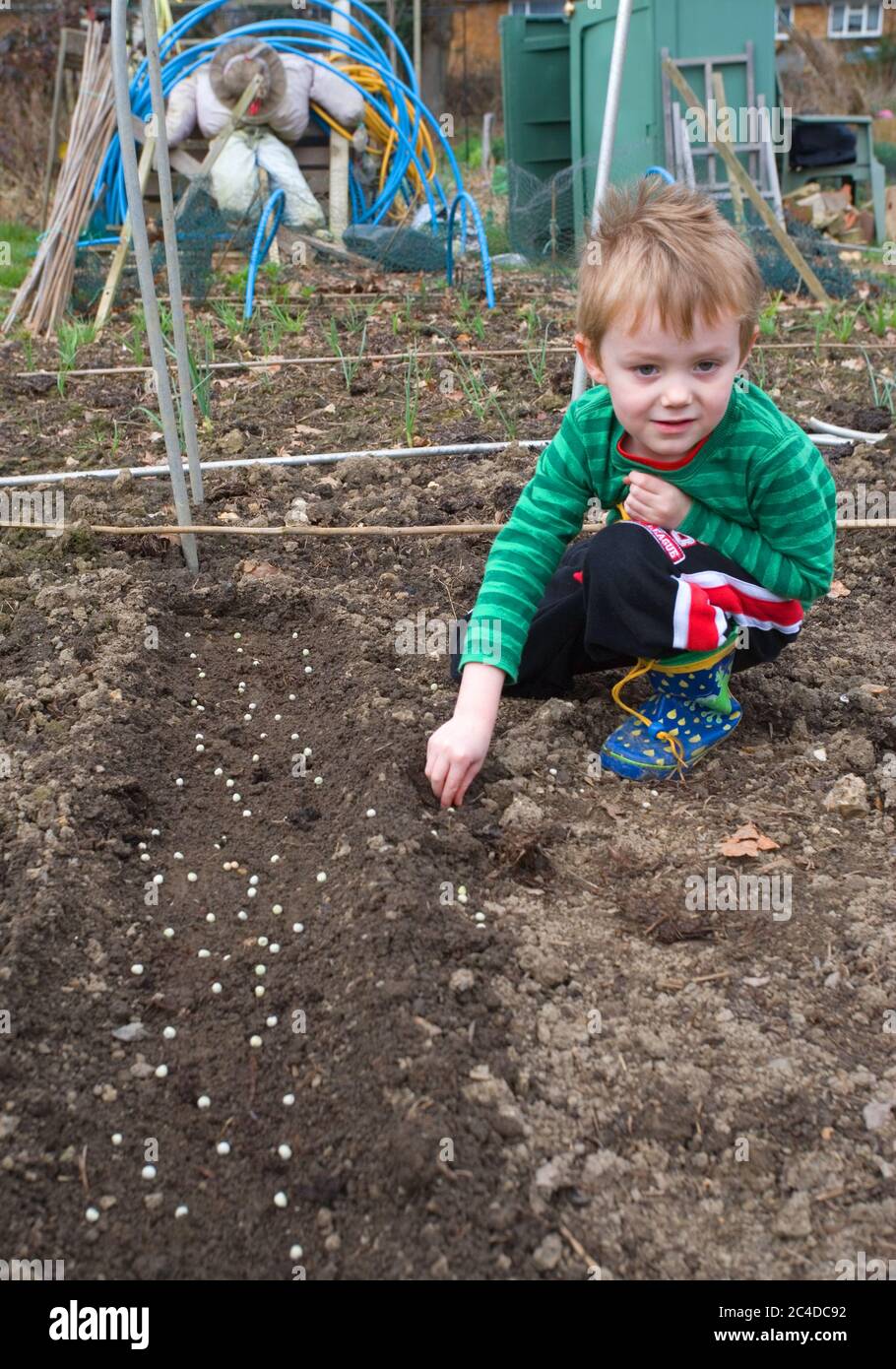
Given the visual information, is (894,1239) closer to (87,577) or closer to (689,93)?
(87,577)

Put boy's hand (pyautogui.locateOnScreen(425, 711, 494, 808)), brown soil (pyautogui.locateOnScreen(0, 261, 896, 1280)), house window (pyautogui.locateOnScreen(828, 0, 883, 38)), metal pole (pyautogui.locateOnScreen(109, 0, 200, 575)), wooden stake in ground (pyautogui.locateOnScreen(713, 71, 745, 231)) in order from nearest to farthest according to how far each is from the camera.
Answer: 1. brown soil (pyautogui.locateOnScreen(0, 261, 896, 1280))
2. boy's hand (pyautogui.locateOnScreen(425, 711, 494, 808))
3. metal pole (pyautogui.locateOnScreen(109, 0, 200, 575))
4. wooden stake in ground (pyautogui.locateOnScreen(713, 71, 745, 231))
5. house window (pyautogui.locateOnScreen(828, 0, 883, 38))

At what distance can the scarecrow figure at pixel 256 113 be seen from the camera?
23.0 ft

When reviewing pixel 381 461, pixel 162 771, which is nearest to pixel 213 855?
pixel 162 771

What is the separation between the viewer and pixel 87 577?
9.63 feet

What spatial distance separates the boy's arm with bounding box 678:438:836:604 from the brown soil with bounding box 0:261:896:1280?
409mm

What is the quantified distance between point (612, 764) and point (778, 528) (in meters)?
0.56

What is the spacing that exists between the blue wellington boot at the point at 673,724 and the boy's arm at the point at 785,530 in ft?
0.61

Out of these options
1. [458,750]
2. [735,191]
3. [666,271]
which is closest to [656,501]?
[666,271]

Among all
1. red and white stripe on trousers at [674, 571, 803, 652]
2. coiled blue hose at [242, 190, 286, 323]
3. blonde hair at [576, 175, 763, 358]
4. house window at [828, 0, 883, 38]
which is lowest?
red and white stripe on trousers at [674, 571, 803, 652]

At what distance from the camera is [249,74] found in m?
6.97

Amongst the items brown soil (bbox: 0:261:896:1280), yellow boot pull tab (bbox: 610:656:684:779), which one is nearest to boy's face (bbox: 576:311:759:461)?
yellow boot pull tab (bbox: 610:656:684:779)

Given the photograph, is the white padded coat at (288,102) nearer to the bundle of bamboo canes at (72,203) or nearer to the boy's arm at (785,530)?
the bundle of bamboo canes at (72,203)

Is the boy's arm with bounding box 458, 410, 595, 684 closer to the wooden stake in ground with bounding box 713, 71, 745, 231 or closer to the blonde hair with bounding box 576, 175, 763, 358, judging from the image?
the blonde hair with bounding box 576, 175, 763, 358

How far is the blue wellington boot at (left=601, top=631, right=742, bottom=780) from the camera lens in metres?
2.25
